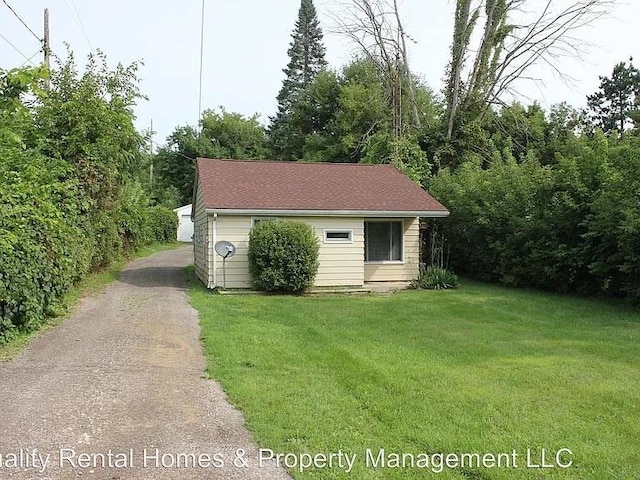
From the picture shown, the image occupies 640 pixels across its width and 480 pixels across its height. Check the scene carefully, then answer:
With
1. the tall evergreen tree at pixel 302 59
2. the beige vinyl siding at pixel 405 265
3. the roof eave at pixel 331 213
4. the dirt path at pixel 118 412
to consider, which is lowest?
the dirt path at pixel 118 412

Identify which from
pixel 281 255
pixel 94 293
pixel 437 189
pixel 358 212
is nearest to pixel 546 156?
pixel 437 189

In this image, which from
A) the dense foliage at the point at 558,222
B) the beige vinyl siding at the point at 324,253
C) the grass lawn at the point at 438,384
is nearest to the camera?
the grass lawn at the point at 438,384

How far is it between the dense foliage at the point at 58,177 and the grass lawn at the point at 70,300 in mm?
151

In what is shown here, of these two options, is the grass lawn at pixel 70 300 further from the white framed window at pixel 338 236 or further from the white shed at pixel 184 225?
the white shed at pixel 184 225

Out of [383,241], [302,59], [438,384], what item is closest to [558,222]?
[383,241]

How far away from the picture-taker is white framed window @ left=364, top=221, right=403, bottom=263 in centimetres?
1600

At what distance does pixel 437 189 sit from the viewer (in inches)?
792

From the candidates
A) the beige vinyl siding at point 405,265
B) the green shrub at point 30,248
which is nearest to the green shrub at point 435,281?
the beige vinyl siding at point 405,265

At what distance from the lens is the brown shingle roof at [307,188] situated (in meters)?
14.7

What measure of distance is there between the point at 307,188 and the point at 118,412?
37.4ft

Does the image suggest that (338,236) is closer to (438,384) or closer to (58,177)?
(58,177)

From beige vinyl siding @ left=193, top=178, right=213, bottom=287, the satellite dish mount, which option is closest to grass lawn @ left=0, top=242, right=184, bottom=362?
beige vinyl siding @ left=193, top=178, right=213, bottom=287

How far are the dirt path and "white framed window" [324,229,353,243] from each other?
6.28 meters

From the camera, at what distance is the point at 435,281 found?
1562 centimetres
